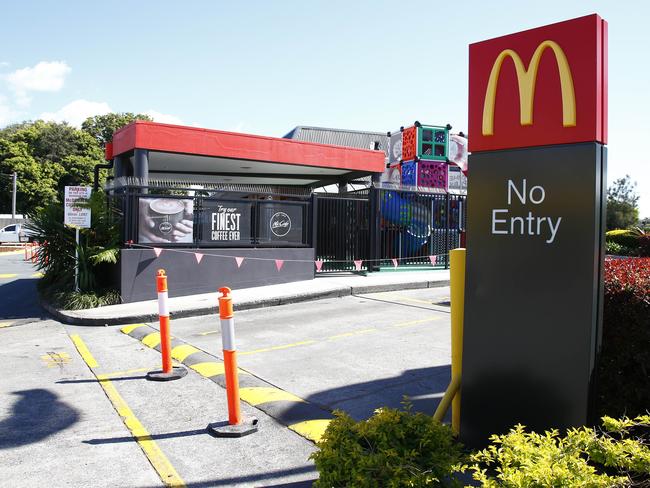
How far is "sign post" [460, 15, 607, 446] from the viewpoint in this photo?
3.00m

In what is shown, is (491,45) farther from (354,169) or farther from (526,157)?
(354,169)

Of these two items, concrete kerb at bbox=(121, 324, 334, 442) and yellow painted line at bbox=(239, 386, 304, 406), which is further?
yellow painted line at bbox=(239, 386, 304, 406)

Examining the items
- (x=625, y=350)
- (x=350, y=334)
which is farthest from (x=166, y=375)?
(x=625, y=350)

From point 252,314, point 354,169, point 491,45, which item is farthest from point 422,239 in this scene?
point 491,45

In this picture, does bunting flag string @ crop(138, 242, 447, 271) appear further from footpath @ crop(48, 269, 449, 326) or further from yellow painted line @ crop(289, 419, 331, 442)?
yellow painted line @ crop(289, 419, 331, 442)

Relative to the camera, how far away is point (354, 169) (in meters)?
18.9

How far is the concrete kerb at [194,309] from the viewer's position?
995 cm

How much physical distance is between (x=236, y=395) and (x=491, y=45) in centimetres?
333

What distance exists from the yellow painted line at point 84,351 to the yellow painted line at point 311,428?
3.53m

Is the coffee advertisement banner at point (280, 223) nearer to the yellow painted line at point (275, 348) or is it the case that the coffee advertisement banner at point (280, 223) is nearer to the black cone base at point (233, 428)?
the yellow painted line at point (275, 348)

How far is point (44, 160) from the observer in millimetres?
54344

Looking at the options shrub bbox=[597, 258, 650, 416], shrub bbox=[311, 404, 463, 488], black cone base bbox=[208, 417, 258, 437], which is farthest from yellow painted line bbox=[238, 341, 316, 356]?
shrub bbox=[597, 258, 650, 416]

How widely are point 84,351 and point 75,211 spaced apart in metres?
4.56

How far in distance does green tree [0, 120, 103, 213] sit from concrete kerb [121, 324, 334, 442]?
49.0 m
